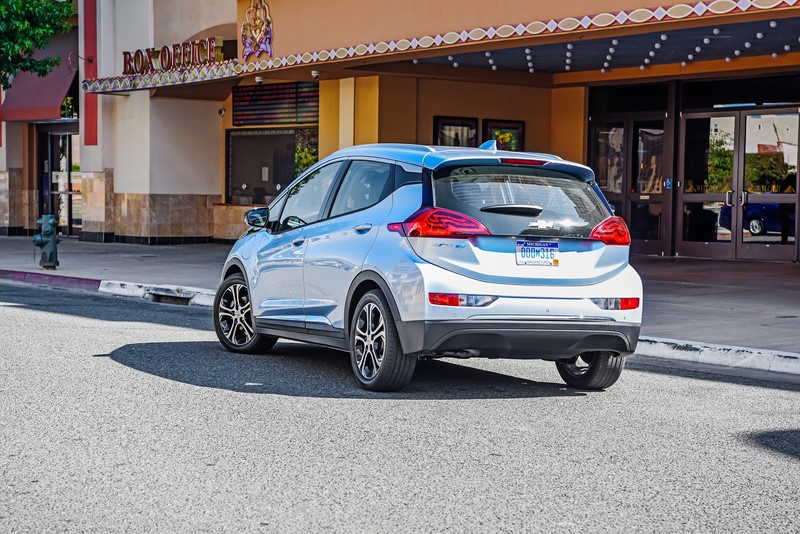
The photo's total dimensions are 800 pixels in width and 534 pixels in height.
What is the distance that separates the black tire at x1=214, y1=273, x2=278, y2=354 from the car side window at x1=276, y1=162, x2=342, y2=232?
751mm

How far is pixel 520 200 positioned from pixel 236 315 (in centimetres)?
319

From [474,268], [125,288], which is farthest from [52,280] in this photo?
[474,268]

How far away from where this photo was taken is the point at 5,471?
6.06m

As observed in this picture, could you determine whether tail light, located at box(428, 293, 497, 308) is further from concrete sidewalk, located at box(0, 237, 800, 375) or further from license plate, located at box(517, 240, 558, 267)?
concrete sidewalk, located at box(0, 237, 800, 375)

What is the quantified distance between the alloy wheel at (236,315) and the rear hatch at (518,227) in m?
2.64

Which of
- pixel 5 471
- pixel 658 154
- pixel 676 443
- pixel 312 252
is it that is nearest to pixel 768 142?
pixel 658 154

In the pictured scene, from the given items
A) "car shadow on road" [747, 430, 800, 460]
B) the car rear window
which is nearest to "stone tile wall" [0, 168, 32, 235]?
the car rear window

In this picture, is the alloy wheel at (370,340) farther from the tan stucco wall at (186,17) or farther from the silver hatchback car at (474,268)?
the tan stucco wall at (186,17)

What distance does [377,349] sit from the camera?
8516 millimetres

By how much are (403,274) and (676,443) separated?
210 cm

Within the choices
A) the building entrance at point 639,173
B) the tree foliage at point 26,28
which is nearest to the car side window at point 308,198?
the building entrance at point 639,173

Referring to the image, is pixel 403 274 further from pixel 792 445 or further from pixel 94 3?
pixel 94 3

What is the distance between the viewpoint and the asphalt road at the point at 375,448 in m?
5.41

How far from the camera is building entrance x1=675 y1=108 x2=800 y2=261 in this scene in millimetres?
21938
